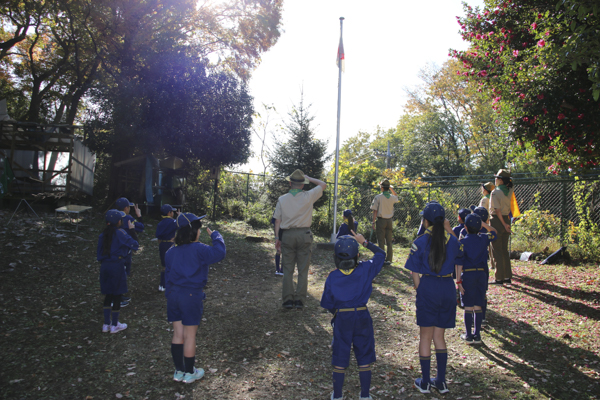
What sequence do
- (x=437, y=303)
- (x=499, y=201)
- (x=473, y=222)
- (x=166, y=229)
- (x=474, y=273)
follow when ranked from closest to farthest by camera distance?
1. (x=437, y=303)
2. (x=473, y=222)
3. (x=474, y=273)
4. (x=166, y=229)
5. (x=499, y=201)

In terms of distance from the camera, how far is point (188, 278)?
11.0ft

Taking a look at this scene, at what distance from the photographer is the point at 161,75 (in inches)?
476

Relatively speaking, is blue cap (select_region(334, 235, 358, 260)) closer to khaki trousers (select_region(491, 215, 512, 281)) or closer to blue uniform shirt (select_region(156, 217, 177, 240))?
blue uniform shirt (select_region(156, 217, 177, 240))

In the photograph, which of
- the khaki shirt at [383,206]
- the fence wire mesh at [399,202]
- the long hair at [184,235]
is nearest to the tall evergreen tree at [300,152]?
the fence wire mesh at [399,202]

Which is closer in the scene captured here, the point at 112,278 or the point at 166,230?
the point at 112,278

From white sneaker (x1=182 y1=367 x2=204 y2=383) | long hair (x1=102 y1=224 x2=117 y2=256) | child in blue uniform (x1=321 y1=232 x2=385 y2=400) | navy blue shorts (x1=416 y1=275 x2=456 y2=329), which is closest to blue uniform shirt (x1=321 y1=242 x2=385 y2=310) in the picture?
child in blue uniform (x1=321 y1=232 x2=385 y2=400)

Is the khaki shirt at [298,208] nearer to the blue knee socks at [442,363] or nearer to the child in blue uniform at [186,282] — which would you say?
the child in blue uniform at [186,282]

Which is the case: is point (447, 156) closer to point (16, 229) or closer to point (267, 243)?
point (267, 243)

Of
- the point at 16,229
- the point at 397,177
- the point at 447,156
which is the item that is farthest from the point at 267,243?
the point at 447,156

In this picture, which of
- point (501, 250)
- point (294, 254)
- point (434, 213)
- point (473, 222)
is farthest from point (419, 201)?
point (434, 213)

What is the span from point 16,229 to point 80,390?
27.3ft

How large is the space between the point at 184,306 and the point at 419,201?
1221 centimetres

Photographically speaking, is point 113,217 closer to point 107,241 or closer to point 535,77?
point 107,241

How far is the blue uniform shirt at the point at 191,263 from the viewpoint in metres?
3.36
